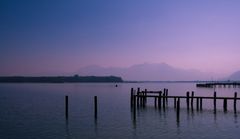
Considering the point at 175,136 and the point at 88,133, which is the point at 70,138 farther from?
the point at 175,136

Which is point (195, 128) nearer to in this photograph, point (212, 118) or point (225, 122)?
point (225, 122)

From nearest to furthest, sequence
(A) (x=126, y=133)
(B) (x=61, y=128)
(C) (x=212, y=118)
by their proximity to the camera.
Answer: (A) (x=126, y=133)
(B) (x=61, y=128)
(C) (x=212, y=118)

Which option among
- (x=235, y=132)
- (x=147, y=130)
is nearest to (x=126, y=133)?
(x=147, y=130)

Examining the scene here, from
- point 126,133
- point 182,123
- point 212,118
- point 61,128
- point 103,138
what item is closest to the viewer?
point 103,138

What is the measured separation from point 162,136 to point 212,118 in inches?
477

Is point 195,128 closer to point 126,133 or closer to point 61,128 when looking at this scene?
point 126,133

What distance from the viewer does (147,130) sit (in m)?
27.6

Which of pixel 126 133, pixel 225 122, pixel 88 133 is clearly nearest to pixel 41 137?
pixel 88 133

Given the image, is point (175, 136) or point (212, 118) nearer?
point (175, 136)

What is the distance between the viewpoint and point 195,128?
1130 inches

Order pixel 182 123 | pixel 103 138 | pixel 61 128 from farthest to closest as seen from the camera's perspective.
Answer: pixel 182 123
pixel 61 128
pixel 103 138

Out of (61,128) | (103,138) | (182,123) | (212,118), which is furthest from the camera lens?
(212,118)

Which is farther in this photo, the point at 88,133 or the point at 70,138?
the point at 88,133

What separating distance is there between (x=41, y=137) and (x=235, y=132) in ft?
48.1
